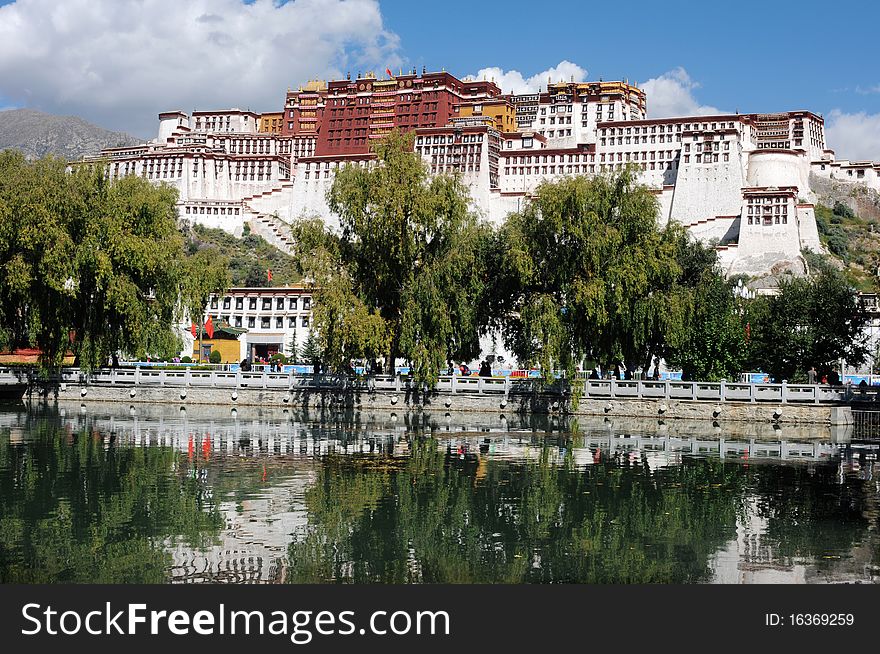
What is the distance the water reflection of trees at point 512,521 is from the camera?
52.4 ft

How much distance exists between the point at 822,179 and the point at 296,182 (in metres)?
54.2

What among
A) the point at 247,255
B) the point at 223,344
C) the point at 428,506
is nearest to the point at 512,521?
the point at 428,506

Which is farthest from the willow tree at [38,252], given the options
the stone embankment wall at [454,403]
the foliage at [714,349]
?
the foliage at [714,349]

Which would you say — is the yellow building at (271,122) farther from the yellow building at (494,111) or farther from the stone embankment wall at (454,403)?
the stone embankment wall at (454,403)

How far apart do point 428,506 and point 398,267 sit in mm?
19992

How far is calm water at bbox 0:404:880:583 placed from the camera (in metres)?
16.0

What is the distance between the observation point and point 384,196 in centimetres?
3919

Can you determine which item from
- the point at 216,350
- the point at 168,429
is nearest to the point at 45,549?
the point at 168,429

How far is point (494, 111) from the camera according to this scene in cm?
12331

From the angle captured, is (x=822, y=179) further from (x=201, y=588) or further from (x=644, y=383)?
(x=201, y=588)

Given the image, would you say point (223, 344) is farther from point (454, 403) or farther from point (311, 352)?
point (454, 403)

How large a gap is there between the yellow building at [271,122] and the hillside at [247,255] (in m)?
28.3

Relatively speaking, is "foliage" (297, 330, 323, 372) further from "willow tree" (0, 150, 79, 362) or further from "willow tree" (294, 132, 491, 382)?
"willow tree" (0, 150, 79, 362)

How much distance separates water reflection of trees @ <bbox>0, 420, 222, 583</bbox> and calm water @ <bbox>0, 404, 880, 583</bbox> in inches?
2.2
